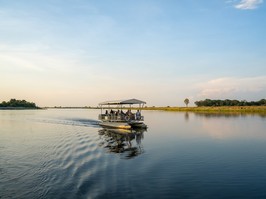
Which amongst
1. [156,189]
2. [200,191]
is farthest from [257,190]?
[156,189]

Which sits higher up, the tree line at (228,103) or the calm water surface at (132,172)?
the tree line at (228,103)

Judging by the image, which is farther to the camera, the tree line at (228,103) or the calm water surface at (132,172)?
the tree line at (228,103)

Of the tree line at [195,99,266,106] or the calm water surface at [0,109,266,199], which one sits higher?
the tree line at [195,99,266,106]

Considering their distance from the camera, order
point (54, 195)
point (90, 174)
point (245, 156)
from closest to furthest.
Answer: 1. point (54, 195)
2. point (90, 174)
3. point (245, 156)

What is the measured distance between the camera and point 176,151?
21.9 meters

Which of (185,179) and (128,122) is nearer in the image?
(185,179)

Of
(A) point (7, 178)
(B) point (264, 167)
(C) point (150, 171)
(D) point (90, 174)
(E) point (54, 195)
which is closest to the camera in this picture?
(E) point (54, 195)

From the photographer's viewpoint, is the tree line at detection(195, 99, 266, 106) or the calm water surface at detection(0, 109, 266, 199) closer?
the calm water surface at detection(0, 109, 266, 199)

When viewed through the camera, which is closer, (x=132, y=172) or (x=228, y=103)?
(x=132, y=172)

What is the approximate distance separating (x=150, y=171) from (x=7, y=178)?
7242 millimetres

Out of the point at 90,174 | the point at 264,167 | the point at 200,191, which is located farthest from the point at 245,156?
the point at 90,174

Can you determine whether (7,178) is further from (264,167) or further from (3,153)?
(264,167)

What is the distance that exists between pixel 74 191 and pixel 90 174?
2.85 m

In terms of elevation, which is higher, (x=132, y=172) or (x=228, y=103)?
(x=228, y=103)
